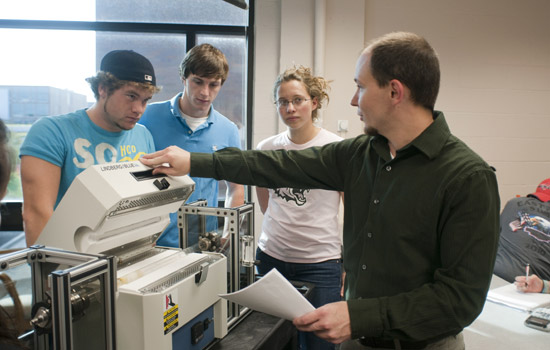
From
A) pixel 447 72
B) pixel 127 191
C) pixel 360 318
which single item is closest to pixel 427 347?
pixel 360 318

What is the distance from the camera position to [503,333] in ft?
5.13

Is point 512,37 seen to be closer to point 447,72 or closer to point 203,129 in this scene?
point 447,72

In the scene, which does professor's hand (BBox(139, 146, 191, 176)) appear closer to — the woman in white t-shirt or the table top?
the woman in white t-shirt

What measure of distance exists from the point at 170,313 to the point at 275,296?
0.27 meters

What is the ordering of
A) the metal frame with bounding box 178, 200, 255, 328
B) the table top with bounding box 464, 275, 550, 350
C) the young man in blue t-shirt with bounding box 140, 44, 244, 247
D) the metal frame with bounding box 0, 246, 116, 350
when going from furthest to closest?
1. the young man in blue t-shirt with bounding box 140, 44, 244, 247
2. the table top with bounding box 464, 275, 550, 350
3. the metal frame with bounding box 178, 200, 255, 328
4. the metal frame with bounding box 0, 246, 116, 350

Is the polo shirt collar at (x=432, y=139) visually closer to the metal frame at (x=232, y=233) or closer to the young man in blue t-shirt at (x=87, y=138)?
the metal frame at (x=232, y=233)

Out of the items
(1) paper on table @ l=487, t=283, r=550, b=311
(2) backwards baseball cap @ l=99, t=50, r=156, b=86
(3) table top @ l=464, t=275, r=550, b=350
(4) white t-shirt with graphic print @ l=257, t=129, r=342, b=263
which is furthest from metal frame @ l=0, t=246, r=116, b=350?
(1) paper on table @ l=487, t=283, r=550, b=311

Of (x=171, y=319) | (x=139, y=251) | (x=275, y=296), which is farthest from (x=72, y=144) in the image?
(x=275, y=296)

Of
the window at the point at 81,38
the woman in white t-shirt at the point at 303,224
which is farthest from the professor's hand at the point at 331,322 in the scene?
the window at the point at 81,38

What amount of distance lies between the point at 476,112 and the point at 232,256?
281 cm

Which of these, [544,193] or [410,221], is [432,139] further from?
[544,193]

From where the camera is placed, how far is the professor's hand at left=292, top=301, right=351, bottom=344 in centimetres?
98

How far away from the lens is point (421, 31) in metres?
3.23

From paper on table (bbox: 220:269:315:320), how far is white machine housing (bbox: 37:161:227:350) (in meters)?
0.16
